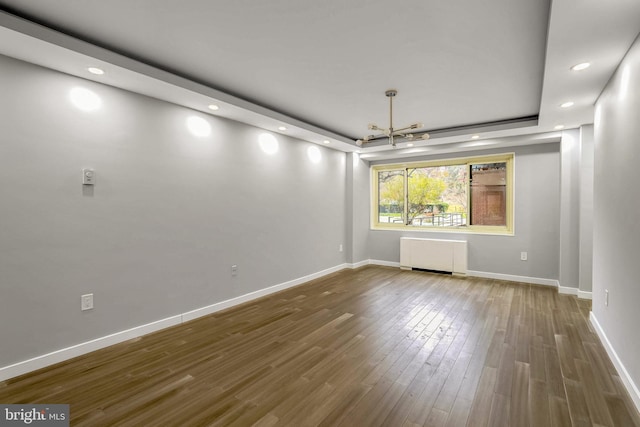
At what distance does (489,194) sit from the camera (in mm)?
5688

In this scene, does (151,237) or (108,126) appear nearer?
(108,126)

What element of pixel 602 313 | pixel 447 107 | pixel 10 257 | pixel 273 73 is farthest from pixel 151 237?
pixel 602 313

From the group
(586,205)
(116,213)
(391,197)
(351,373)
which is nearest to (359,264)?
(391,197)

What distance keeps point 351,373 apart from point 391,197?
16.2 ft

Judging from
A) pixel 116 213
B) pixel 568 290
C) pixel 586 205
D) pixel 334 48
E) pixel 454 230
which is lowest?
pixel 568 290

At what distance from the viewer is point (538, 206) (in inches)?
201

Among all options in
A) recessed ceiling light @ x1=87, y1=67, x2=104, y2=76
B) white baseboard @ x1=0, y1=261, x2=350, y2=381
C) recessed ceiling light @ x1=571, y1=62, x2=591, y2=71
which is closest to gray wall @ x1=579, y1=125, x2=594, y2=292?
recessed ceiling light @ x1=571, y1=62, x2=591, y2=71

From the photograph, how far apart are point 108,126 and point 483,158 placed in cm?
578

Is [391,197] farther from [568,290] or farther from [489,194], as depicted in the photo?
[568,290]

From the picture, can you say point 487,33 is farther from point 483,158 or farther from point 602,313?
point 483,158

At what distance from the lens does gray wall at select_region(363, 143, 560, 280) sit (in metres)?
5.01

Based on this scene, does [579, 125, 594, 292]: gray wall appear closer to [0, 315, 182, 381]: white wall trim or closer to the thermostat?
[0, 315, 182, 381]: white wall trim

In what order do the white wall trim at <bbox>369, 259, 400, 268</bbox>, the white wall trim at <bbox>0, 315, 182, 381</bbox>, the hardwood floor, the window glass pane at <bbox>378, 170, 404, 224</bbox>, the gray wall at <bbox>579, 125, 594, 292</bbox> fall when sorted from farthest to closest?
the window glass pane at <bbox>378, 170, 404, 224</bbox> < the white wall trim at <bbox>369, 259, 400, 268</bbox> < the gray wall at <bbox>579, 125, 594, 292</bbox> < the white wall trim at <bbox>0, 315, 182, 381</bbox> < the hardwood floor

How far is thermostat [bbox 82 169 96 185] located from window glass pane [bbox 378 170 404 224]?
5.48 meters
